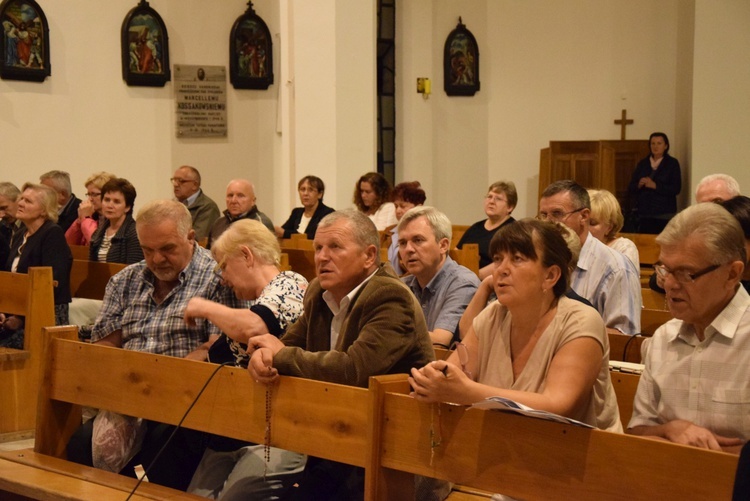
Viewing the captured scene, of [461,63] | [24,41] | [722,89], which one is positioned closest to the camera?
[24,41]

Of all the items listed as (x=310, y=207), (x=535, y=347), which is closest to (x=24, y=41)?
(x=310, y=207)

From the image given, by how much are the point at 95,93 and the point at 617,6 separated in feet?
22.2

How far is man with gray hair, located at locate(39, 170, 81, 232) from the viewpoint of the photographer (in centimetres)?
879

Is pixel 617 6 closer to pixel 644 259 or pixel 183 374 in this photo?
pixel 644 259

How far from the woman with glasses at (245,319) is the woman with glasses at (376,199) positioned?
5.25m

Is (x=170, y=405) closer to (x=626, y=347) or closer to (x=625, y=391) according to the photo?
(x=625, y=391)

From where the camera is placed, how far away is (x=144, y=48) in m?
11.7

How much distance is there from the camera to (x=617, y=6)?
12.5m

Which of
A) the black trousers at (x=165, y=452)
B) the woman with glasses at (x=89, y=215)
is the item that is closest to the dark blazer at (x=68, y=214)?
the woman with glasses at (x=89, y=215)

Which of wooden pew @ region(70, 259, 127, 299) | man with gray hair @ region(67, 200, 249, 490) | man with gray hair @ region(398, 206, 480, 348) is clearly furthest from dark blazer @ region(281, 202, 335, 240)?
man with gray hair @ region(67, 200, 249, 490)

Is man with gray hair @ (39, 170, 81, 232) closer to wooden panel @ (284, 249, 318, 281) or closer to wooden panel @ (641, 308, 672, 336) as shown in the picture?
wooden panel @ (284, 249, 318, 281)

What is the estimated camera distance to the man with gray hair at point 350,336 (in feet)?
9.61

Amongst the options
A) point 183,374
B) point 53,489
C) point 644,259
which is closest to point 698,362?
point 183,374

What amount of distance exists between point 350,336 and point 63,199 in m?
6.56
